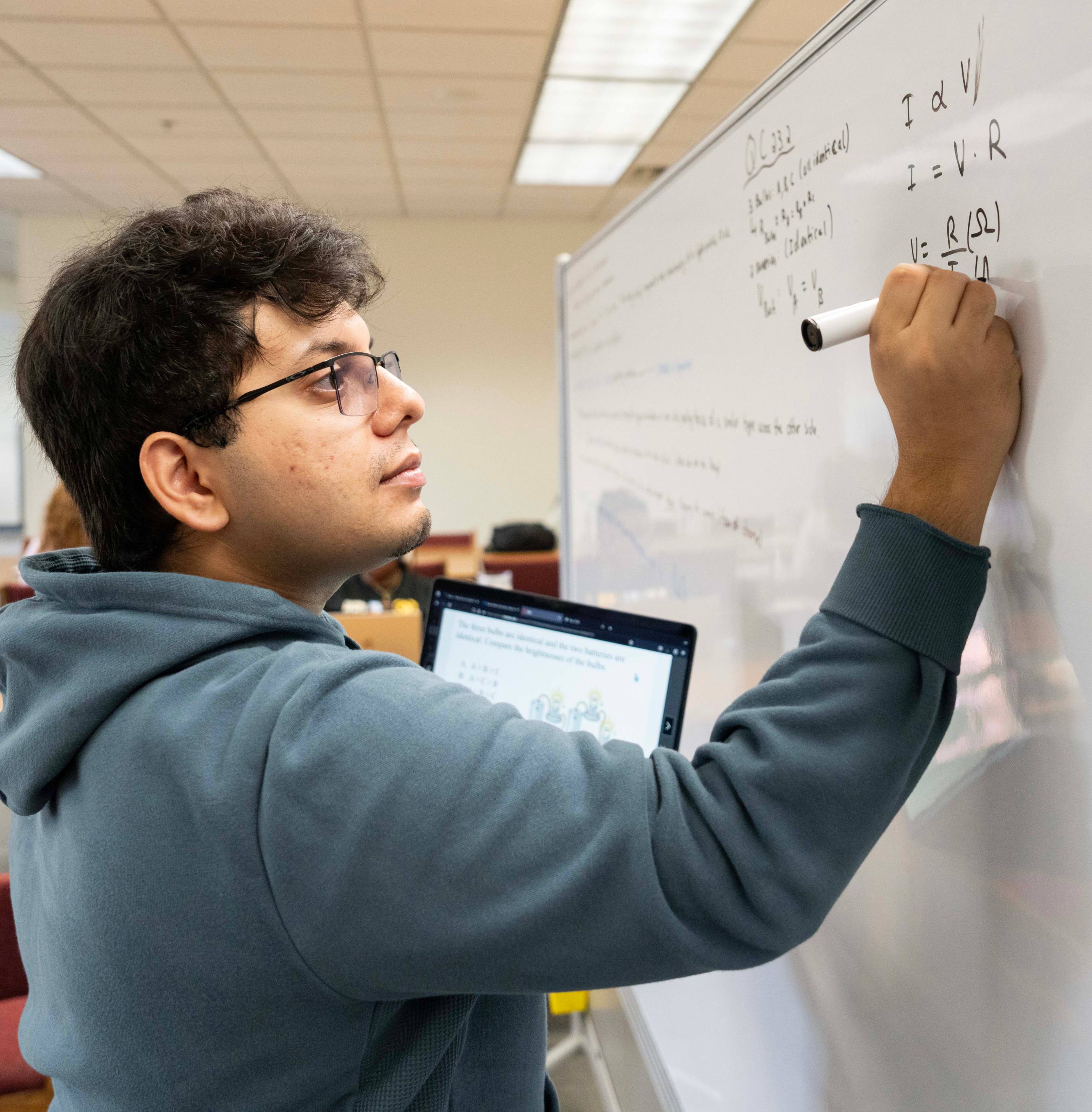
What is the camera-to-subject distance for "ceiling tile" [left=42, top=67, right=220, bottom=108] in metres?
3.75

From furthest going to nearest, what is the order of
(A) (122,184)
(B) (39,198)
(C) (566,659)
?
1. (B) (39,198)
2. (A) (122,184)
3. (C) (566,659)

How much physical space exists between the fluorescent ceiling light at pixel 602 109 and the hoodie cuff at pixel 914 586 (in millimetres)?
3844

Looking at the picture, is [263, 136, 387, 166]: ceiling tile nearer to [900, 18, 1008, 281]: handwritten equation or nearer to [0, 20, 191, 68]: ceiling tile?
[0, 20, 191, 68]: ceiling tile

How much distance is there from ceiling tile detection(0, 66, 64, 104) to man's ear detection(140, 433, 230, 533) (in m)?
3.89

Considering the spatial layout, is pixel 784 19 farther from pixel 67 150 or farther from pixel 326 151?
pixel 67 150

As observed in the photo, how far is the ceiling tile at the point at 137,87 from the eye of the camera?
3.75 metres

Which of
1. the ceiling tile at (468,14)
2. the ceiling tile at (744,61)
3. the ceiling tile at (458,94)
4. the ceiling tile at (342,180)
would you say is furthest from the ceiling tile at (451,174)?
the ceiling tile at (468,14)

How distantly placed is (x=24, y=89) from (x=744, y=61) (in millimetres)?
2989

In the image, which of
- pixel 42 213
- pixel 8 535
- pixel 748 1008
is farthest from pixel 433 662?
pixel 8 535

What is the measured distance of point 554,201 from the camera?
20.1ft

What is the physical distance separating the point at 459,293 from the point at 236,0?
3685mm


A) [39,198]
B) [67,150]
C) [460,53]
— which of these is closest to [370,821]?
[460,53]

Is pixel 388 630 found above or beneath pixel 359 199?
beneath

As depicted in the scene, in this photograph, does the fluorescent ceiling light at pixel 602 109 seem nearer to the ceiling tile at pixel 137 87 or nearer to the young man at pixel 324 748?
the ceiling tile at pixel 137 87
